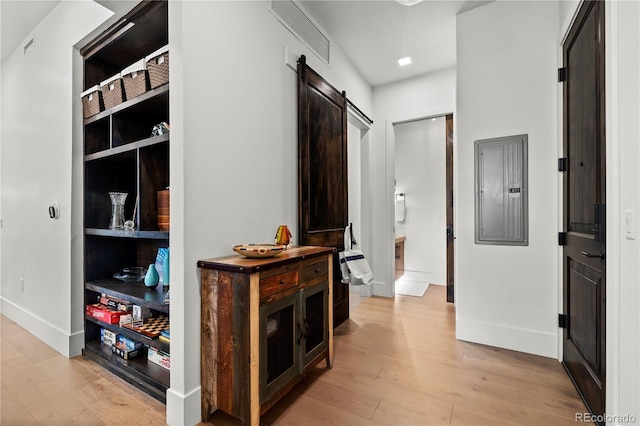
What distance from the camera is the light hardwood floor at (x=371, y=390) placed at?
159 centimetres

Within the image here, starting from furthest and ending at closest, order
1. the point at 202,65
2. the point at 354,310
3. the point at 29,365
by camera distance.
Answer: the point at 354,310 → the point at 29,365 → the point at 202,65

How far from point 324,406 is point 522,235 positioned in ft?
6.66

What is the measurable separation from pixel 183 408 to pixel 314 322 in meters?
0.85

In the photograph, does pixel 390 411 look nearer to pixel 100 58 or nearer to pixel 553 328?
pixel 553 328

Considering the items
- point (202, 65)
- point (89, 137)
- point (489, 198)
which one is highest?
point (202, 65)

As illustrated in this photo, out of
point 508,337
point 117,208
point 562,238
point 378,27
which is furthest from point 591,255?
point 117,208

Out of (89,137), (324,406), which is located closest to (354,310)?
(324,406)

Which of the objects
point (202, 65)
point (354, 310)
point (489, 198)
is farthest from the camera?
point (354, 310)

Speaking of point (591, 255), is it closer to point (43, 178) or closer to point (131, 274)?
point (131, 274)

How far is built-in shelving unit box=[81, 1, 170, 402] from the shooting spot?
6.04 ft

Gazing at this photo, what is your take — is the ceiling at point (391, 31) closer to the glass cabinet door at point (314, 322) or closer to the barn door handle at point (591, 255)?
the barn door handle at point (591, 255)

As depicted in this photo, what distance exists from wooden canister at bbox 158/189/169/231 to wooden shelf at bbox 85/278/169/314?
1.45 ft

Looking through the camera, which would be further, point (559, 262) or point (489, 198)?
point (489, 198)

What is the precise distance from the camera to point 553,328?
2.31m
